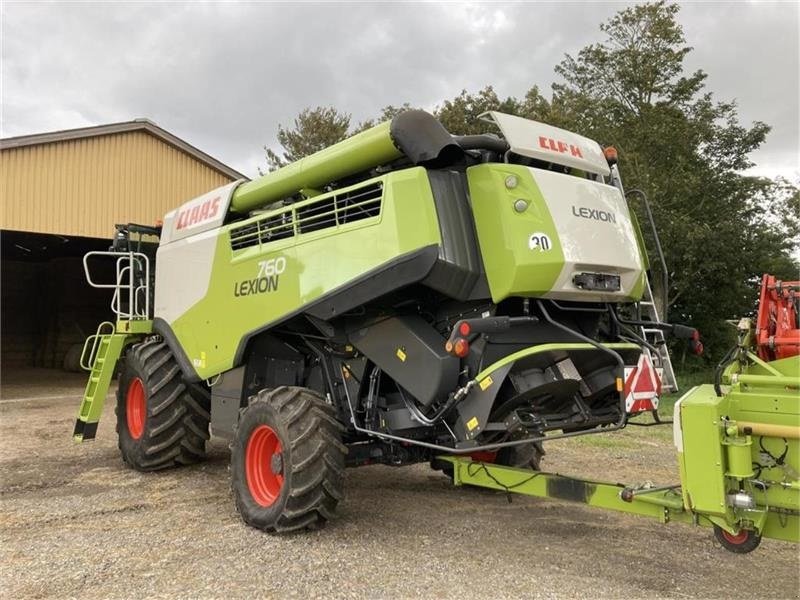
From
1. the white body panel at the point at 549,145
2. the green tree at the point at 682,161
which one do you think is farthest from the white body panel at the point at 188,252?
the green tree at the point at 682,161

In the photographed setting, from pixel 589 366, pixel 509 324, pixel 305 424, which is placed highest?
pixel 509 324

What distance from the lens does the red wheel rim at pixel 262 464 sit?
Result: 4687mm

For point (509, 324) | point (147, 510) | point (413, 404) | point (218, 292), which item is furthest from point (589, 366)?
point (147, 510)

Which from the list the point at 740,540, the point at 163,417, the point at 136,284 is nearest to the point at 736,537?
the point at 740,540

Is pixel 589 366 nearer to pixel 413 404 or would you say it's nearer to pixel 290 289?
pixel 413 404

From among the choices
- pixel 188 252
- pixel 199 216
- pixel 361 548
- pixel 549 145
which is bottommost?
pixel 361 548

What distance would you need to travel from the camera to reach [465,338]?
3.71 m

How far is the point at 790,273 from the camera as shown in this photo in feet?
63.6

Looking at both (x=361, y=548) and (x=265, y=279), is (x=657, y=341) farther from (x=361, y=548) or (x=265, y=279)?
(x=265, y=279)

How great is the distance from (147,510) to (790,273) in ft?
64.6

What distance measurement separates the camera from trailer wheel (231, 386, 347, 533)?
167 inches

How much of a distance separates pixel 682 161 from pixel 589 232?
13.9 metres

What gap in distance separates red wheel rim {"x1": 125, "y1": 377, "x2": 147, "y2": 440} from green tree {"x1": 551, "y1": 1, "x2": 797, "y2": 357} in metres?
12.8

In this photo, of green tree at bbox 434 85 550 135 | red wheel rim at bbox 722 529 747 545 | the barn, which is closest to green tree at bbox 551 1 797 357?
green tree at bbox 434 85 550 135
